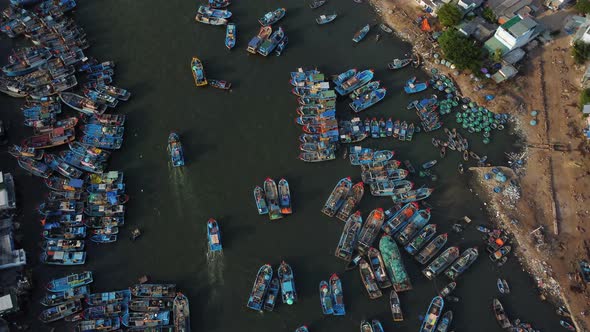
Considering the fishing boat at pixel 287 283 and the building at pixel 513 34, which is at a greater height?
the building at pixel 513 34

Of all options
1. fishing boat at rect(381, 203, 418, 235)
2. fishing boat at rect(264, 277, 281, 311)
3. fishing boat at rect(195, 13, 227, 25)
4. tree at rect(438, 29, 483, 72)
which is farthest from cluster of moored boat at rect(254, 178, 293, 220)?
tree at rect(438, 29, 483, 72)

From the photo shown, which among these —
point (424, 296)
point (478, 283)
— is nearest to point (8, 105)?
point (424, 296)

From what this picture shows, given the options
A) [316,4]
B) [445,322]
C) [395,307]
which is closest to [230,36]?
[316,4]

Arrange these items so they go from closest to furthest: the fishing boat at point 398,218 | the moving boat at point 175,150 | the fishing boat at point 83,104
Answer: the fishing boat at point 398,218, the moving boat at point 175,150, the fishing boat at point 83,104

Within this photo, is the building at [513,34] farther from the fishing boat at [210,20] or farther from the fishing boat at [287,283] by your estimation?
the fishing boat at [287,283]

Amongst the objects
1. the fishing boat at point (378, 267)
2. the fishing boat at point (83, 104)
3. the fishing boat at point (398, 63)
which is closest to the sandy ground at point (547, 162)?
the fishing boat at point (398, 63)

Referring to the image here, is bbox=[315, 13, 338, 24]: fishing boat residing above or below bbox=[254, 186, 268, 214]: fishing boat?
above

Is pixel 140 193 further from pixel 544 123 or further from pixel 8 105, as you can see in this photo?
pixel 544 123

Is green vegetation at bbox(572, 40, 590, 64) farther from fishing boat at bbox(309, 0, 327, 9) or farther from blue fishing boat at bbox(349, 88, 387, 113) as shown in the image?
fishing boat at bbox(309, 0, 327, 9)
